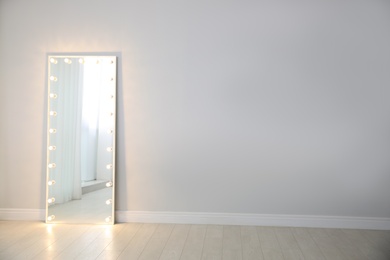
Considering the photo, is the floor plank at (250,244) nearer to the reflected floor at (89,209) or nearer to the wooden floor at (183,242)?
the wooden floor at (183,242)

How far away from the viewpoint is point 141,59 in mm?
4562

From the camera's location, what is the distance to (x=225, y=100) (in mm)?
4492

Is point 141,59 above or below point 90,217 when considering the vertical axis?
above

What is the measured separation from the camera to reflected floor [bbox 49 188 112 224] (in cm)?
451

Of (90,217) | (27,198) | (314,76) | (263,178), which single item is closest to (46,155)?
(27,198)

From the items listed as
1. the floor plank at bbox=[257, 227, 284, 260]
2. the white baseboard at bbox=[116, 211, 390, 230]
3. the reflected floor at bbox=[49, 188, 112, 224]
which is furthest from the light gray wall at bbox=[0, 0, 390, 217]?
the floor plank at bbox=[257, 227, 284, 260]

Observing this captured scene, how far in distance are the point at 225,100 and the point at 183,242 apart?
1521 millimetres

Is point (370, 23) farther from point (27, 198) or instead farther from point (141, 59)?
point (27, 198)

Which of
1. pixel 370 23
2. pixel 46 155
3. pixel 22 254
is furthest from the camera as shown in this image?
pixel 46 155

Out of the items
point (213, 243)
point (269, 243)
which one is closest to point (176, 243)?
point (213, 243)

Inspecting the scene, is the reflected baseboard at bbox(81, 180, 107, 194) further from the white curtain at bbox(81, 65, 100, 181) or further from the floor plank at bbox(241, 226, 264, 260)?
the floor plank at bbox(241, 226, 264, 260)

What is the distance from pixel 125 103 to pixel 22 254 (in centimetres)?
182

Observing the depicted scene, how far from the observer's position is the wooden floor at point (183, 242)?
11.6 feet

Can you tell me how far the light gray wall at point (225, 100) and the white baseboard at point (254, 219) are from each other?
70mm
